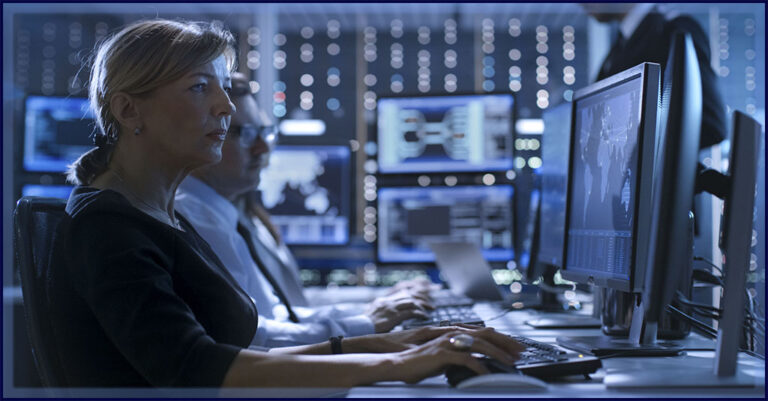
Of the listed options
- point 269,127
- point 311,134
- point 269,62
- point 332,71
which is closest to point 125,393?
point 269,127

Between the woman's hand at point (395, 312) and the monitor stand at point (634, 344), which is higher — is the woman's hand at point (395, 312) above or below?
below

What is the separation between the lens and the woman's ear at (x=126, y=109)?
1.18 meters

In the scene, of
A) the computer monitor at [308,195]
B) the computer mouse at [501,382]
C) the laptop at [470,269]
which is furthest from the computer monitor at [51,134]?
the computer mouse at [501,382]

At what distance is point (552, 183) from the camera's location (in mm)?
1841

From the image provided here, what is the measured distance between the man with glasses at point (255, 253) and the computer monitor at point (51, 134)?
122 centimetres

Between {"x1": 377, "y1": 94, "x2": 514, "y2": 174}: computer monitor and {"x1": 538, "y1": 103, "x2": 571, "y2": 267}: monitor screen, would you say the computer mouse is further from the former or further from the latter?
{"x1": 377, "y1": 94, "x2": 514, "y2": 174}: computer monitor

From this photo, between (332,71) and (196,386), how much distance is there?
5.24 metres

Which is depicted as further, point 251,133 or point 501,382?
point 251,133

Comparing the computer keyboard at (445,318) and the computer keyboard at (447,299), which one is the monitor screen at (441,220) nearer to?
the computer keyboard at (447,299)

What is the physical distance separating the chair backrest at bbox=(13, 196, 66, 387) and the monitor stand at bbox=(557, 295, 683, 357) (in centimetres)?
85

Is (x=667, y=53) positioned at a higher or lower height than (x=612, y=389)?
higher

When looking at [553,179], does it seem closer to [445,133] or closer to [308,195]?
[445,133]

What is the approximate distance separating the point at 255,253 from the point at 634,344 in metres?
1.06

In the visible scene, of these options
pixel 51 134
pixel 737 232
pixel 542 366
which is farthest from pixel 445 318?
pixel 51 134
